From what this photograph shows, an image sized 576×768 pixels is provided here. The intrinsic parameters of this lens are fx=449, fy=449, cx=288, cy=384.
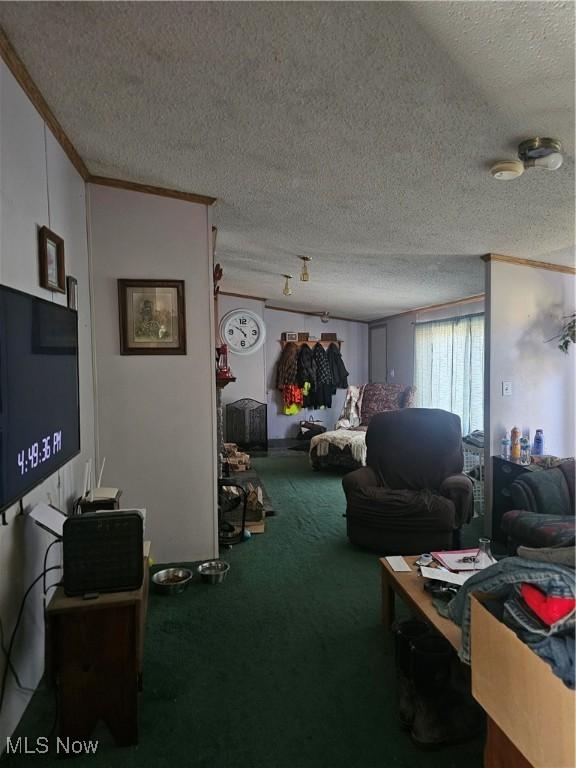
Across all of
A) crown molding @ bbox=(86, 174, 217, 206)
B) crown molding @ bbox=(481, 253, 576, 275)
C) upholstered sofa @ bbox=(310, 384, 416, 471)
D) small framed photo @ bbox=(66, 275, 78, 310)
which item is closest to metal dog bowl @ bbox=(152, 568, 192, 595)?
small framed photo @ bbox=(66, 275, 78, 310)

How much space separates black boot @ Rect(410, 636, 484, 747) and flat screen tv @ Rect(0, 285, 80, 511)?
1477 millimetres

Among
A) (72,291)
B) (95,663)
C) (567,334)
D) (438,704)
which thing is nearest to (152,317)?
(72,291)

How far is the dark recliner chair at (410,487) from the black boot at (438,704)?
1411 mm

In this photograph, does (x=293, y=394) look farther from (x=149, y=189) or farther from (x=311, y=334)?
(x=149, y=189)

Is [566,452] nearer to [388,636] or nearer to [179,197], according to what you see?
[388,636]

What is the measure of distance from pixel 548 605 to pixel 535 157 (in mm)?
1636

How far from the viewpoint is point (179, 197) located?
281cm

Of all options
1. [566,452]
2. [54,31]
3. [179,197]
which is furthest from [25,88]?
[566,452]

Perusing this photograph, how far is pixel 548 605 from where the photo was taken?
102 centimetres

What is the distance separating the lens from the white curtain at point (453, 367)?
4883 mm

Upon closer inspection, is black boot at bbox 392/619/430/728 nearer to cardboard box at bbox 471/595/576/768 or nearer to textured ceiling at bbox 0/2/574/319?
cardboard box at bbox 471/595/576/768

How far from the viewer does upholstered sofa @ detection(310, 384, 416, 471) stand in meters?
5.19

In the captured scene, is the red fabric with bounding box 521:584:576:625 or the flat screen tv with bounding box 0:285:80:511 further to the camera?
the flat screen tv with bounding box 0:285:80:511

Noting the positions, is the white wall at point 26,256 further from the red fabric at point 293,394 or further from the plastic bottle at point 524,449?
the red fabric at point 293,394
